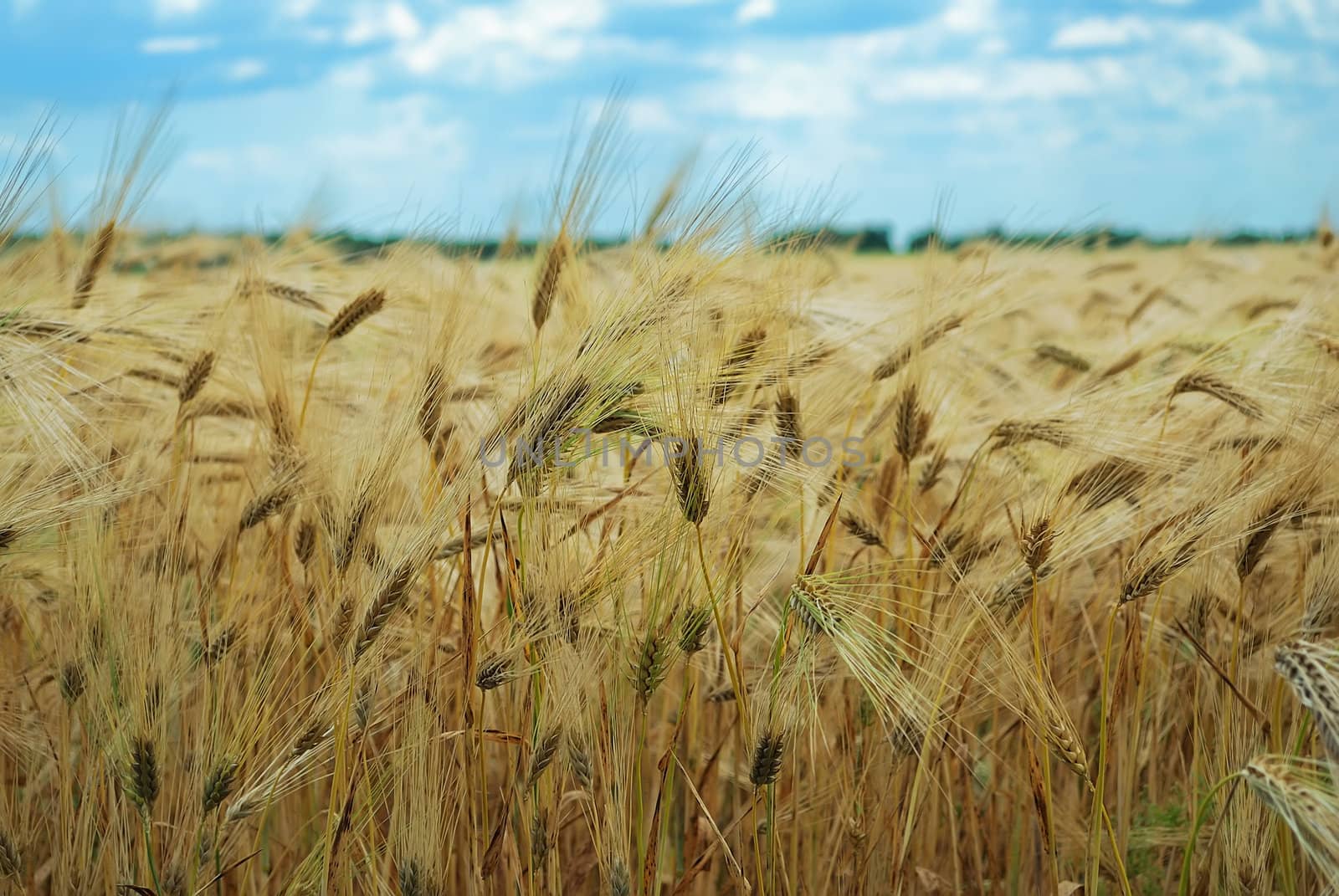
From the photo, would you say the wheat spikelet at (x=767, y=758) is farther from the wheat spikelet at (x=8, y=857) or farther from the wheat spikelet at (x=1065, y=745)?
the wheat spikelet at (x=8, y=857)

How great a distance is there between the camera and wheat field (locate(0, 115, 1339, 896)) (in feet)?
4.45

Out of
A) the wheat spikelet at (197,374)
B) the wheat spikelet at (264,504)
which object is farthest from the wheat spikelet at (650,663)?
the wheat spikelet at (197,374)

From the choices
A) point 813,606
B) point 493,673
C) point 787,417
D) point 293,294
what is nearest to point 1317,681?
point 813,606

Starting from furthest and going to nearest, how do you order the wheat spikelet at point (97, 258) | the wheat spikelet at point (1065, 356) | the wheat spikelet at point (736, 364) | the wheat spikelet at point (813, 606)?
the wheat spikelet at point (1065, 356), the wheat spikelet at point (97, 258), the wheat spikelet at point (736, 364), the wheat spikelet at point (813, 606)

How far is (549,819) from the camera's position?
4.62 feet

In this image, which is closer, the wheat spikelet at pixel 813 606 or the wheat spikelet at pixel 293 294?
the wheat spikelet at pixel 813 606

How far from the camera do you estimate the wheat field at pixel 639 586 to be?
1355mm

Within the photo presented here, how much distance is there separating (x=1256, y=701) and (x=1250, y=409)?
1.82 feet

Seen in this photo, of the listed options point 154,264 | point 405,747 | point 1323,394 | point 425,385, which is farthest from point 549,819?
point 154,264

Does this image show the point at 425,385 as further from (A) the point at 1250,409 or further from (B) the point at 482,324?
(A) the point at 1250,409

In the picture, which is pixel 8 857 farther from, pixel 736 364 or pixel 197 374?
pixel 736 364

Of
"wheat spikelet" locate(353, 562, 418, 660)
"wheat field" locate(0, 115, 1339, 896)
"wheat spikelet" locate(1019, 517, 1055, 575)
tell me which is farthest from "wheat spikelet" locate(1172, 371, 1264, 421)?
"wheat spikelet" locate(353, 562, 418, 660)

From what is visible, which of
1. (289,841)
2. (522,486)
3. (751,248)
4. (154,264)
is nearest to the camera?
(522,486)

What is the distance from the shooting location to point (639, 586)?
1.53m
